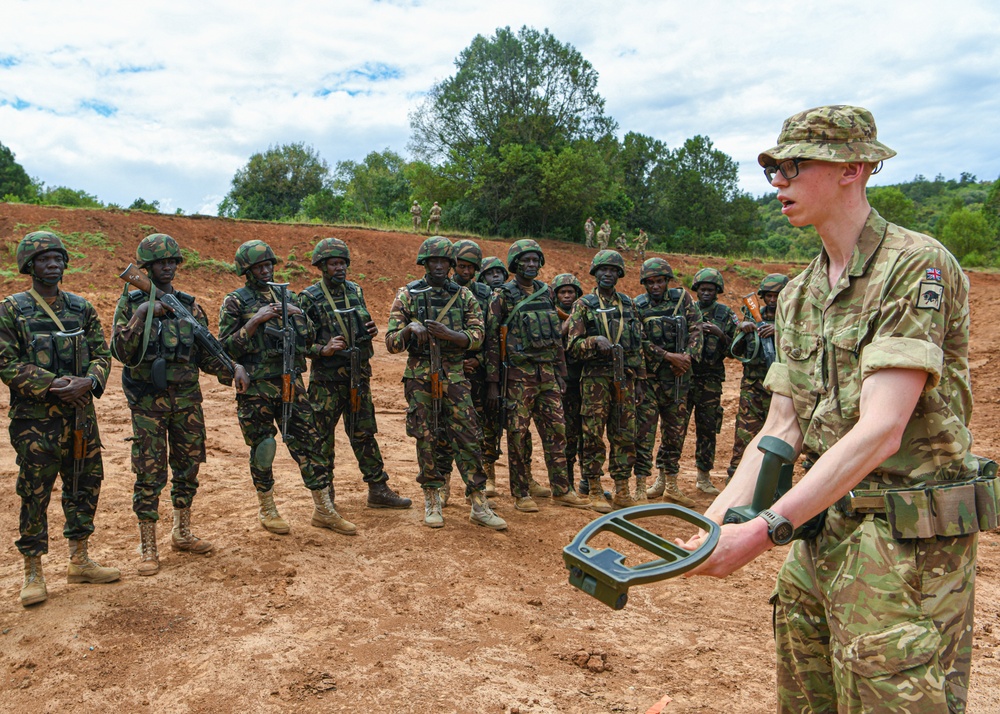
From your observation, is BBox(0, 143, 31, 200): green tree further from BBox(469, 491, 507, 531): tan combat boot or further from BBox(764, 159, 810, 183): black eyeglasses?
BBox(764, 159, 810, 183): black eyeglasses

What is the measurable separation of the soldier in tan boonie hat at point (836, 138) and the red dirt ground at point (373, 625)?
276cm

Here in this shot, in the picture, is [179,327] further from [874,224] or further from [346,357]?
[874,224]

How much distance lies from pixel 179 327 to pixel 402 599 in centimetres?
260

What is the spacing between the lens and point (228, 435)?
9383 millimetres

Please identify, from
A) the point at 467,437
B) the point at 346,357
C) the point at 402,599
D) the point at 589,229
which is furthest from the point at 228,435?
the point at 589,229

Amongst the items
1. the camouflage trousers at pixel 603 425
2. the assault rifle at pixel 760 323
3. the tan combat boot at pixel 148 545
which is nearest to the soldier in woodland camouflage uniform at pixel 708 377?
the assault rifle at pixel 760 323

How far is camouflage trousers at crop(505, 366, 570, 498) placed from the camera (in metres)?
6.95

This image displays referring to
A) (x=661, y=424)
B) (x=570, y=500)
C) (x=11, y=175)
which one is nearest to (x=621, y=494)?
(x=570, y=500)

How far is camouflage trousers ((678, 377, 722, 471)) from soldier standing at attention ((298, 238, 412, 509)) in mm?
3455

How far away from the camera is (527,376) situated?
23.0 ft

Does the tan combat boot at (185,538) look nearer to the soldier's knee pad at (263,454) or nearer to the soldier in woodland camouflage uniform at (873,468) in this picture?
the soldier's knee pad at (263,454)

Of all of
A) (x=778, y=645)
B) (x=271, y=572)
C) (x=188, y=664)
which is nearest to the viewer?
(x=778, y=645)

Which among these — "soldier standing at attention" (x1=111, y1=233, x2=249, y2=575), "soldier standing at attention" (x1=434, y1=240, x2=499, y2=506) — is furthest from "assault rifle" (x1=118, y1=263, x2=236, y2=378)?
"soldier standing at attention" (x1=434, y1=240, x2=499, y2=506)

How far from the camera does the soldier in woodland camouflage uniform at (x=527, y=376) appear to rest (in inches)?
275
